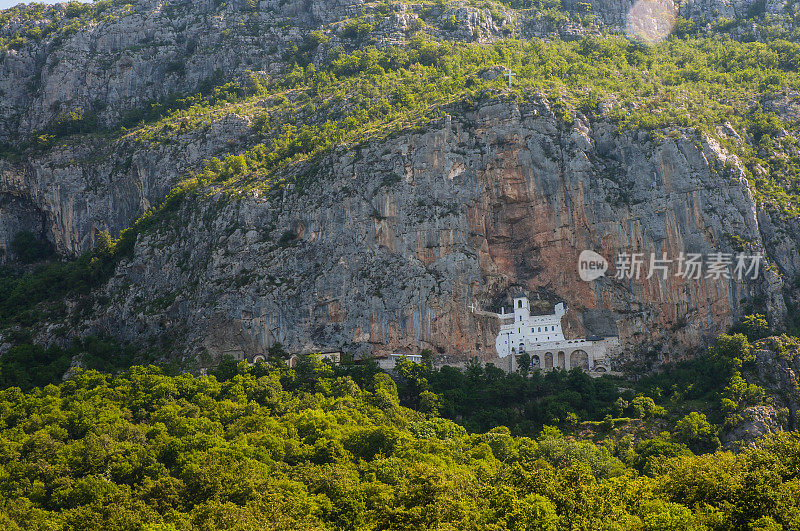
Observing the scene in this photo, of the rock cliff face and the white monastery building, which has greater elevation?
the rock cliff face

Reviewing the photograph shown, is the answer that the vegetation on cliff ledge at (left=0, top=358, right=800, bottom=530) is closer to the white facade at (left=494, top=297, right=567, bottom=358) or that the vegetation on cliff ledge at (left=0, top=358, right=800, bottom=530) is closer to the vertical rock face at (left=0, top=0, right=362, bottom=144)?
the white facade at (left=494, top=297, right=567, bottom=358)

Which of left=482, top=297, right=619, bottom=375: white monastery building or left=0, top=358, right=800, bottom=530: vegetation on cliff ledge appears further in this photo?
left=482, top=297, right=619, bottom=375: white monastery building

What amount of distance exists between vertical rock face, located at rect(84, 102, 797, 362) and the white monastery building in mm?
1414

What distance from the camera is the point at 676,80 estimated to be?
100875 mm

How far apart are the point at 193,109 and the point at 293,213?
1152 inches

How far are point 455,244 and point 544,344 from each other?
40.5 feet

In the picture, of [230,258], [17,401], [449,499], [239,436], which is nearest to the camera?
[449,499]

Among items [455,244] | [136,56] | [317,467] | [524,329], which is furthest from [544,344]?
[136,56]

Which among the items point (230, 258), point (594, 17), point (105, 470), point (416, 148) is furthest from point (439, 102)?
point (105, 470)

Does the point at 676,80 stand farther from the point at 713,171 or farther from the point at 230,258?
the point at 230,258

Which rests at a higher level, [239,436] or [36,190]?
[36,190]

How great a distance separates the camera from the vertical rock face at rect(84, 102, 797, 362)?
76875 millimetres

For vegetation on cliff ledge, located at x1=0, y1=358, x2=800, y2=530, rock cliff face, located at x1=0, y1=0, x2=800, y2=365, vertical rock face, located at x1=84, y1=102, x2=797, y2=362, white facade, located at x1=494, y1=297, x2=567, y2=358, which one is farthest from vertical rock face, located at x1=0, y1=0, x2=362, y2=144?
white facade, located at x1=494, y1=297, x2=567, y2=358

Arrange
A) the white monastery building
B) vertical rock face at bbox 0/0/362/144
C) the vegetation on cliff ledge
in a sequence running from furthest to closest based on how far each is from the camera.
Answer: vertical rock face at bbox 0/0/362/144
the white monastery building
the vegetation on cliff ledge
